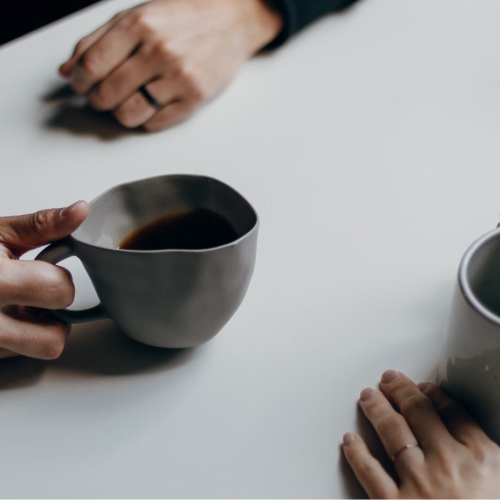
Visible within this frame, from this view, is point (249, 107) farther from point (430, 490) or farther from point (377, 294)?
point (430, 490)

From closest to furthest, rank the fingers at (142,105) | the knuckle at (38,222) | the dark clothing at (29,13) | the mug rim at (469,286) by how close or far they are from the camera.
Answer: the mug rim at (469,286) → the knuckle at (38,222) → the fingers at (142,105) → the dark clothing at (29,13)

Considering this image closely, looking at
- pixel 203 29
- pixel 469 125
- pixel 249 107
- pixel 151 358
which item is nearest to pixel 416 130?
pixel 469 125

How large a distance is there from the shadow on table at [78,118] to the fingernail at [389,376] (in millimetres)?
450

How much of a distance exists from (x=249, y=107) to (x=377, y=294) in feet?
1.14

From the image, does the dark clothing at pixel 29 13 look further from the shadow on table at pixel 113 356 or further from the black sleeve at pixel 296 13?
the shadow on table at pixel 113 356

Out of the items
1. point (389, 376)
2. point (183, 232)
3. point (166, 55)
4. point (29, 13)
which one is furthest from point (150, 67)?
point (29, 13)

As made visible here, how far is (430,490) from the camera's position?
0.42 meters

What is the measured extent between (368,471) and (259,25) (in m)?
0.65

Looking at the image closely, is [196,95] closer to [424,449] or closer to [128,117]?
[128,117]

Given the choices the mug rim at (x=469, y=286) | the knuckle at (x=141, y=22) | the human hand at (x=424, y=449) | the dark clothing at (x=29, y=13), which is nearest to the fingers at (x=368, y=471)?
the human hand at (x=424, y=449)

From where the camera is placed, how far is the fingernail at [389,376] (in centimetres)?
49

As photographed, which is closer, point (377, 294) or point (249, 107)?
point (377, 294)

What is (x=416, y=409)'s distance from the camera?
0.46m

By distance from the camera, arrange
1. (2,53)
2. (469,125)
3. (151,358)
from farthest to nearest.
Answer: (2,53), (469,125), (151,358)
